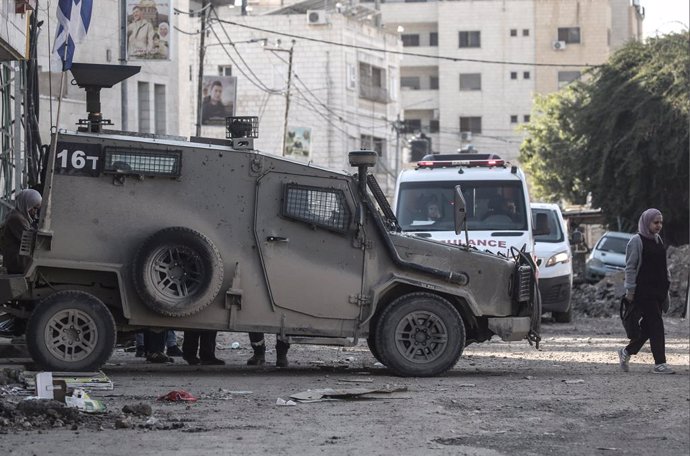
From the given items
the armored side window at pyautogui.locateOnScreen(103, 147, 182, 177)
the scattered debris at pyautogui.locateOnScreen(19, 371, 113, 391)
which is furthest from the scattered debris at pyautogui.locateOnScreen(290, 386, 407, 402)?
the armored side window at pyautogui.locateOnScreen(103, 147, 182, 177)

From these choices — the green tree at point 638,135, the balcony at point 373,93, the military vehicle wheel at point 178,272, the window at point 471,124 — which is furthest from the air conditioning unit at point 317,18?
the military vehicle wheel at point 178,272

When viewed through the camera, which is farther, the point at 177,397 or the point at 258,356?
the point at 258,356

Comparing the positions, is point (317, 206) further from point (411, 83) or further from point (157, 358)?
point (411, 83)

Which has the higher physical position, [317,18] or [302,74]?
[317,18]

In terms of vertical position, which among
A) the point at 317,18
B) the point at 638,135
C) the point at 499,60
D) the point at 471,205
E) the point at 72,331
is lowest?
the point at 72,331

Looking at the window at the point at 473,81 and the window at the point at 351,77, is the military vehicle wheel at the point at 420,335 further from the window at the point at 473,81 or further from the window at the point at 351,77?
the window at the point at 473,81

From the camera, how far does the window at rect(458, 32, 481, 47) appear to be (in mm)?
90812

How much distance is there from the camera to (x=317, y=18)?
2495 inches

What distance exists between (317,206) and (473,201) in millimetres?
6928

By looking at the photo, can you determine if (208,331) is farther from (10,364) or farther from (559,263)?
(559,263)

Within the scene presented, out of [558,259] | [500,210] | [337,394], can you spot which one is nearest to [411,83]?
[558,259]

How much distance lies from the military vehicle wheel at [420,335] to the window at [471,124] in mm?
75978

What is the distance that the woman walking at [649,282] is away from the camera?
15383mm

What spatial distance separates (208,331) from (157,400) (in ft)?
7.95
